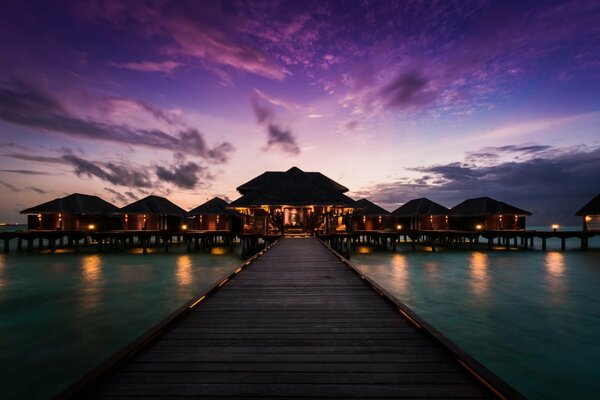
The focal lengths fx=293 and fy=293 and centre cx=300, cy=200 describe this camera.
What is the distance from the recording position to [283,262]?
1018cm

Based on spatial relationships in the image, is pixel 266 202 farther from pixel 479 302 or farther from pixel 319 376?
pixel 319 376

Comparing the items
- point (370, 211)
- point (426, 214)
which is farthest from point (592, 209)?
point (370, 211)

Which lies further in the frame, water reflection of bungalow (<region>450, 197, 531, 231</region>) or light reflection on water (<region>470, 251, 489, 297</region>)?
water reflection of bungalow (<region>450, 197, 531, 231</region>)

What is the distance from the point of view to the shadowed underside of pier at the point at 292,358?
2.90 meters

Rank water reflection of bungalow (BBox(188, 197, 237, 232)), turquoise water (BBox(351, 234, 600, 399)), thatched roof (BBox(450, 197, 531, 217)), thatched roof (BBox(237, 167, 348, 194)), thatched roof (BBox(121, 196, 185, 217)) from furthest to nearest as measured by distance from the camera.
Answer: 1. water reflection of bungalow (BBox(188, 197, 237, 232))
2. thatched roof (BBox(121, 196, 185, 217))
3. thatched roof (BBox(450, 197, 531, 217))
4. thatched roof (BBox(237, 167, 348, 194))
5. turquoise water (BBox(351, 234, 600, 399))

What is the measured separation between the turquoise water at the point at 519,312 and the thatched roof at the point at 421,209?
40.6 ft

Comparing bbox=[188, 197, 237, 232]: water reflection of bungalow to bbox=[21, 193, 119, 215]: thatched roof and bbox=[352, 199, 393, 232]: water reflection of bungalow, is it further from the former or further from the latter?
bbox=[352, 199, 393, 232]: water reflection of bungalow

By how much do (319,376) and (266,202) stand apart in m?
17.2

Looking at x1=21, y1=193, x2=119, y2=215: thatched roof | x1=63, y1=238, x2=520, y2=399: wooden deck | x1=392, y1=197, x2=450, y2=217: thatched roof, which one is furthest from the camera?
x1=392, y1=197, x2=450, y2=217: thatched roof

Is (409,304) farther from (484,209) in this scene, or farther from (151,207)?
(151,207)

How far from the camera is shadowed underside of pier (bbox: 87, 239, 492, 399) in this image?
9.52 ft

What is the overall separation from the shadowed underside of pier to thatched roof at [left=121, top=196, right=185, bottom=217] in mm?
30703

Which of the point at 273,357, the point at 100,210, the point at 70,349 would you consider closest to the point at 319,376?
the point at 273,357

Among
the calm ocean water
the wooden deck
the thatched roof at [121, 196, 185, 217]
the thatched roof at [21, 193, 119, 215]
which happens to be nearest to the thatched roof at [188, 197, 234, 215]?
the thatched roof at [121, 196, 185, 217]
